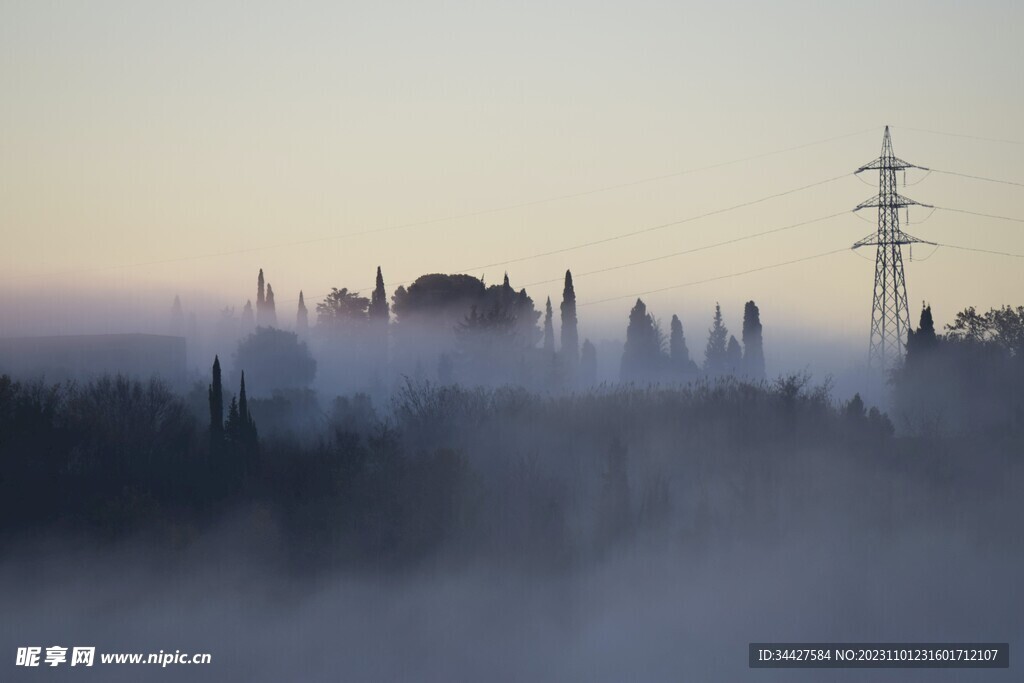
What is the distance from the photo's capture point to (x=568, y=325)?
326 feet

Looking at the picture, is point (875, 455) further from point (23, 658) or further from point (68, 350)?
point (68, 350)

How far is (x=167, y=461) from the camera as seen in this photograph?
222 ft

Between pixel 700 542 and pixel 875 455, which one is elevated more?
pixel 875 455

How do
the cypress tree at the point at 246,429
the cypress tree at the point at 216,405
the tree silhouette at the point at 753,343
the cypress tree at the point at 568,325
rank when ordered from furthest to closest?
1. the tree silhouette at the point at 753,343
2. the cypress tree at the point at 568,325
3. the cypress tree at the point at 246,429
4. the cypress tree at the point at 216,405

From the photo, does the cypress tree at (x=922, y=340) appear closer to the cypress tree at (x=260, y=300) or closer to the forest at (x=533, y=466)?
the forest at (x=533, y=466)

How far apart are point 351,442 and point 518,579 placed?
12.9 metres

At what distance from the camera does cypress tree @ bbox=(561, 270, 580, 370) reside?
3888 inches

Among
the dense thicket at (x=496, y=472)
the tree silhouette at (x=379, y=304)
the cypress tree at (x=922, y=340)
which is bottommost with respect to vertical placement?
the dense thicket at (x=496, y=472)

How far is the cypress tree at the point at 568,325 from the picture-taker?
3888 inches

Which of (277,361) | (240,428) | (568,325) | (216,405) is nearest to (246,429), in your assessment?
(240,428)

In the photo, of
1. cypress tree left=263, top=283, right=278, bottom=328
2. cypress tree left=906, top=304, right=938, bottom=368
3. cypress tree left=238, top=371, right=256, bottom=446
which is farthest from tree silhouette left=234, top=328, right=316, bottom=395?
cypress tree left=906, top=304, right=938, bottom=368

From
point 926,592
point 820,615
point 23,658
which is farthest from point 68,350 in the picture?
point 926,592

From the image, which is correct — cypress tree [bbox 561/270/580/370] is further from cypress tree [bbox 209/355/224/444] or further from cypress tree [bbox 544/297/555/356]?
cypress tree [bbox 209/355/224/444]

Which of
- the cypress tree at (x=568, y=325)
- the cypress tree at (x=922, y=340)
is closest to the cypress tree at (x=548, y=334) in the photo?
the cypress tree at (x=568, y=325)
